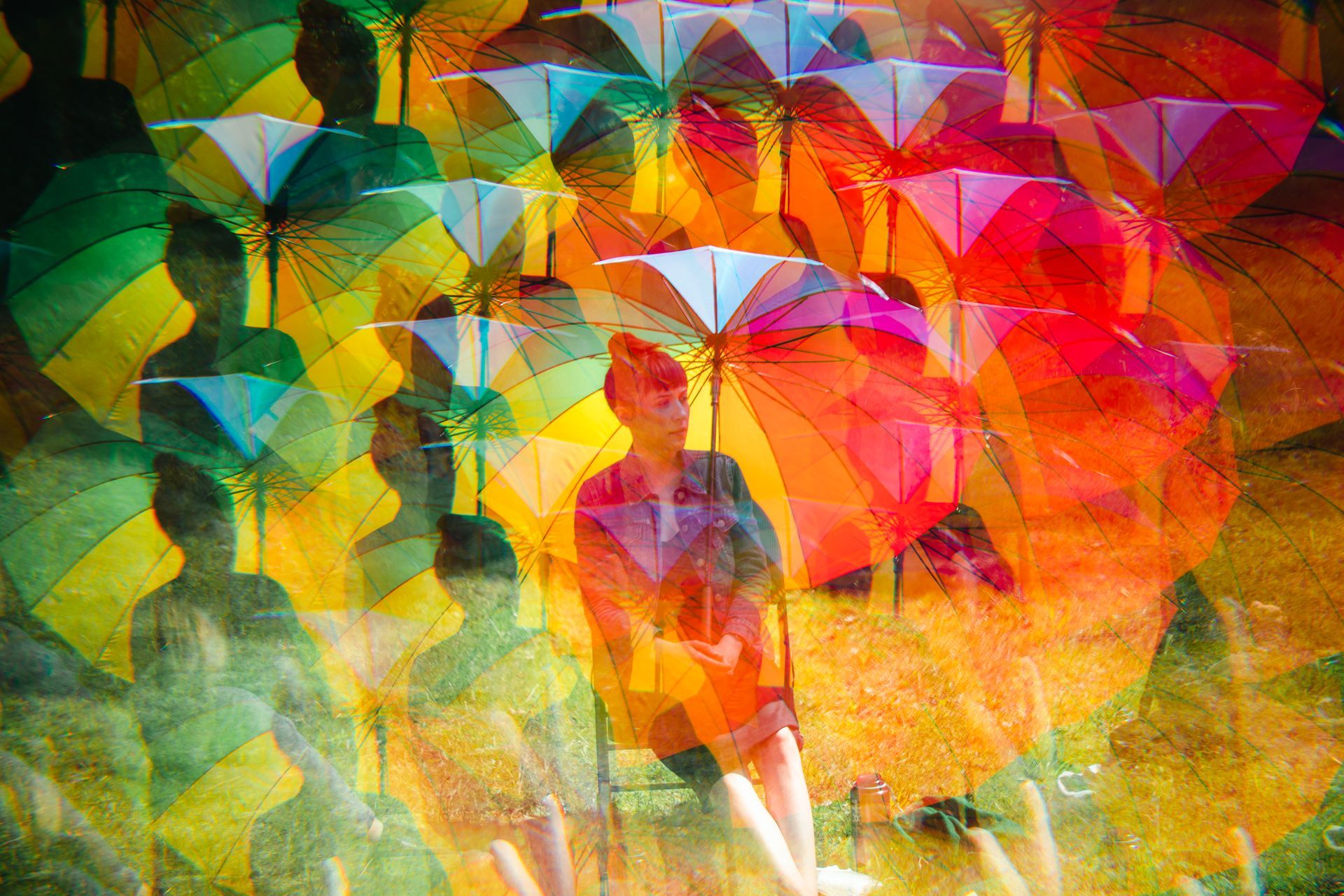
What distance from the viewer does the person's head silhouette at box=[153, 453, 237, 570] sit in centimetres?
231

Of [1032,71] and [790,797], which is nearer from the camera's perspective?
[790,797]

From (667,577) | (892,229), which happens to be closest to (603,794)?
(667,577)

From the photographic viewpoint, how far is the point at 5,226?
7.68ft

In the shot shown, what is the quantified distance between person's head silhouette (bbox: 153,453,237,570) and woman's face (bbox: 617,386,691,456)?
48.3 inches

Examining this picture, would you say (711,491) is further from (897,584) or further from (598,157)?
(598,157)

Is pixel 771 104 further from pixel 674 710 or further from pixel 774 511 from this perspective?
pixel 674 710

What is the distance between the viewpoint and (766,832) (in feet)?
7.55

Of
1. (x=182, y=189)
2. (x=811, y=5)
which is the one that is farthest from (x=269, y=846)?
(x=811, y=5)

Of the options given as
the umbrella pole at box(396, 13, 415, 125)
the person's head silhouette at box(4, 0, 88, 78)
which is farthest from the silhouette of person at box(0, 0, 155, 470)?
the umbrella pole at box(396, 13, 415, 125)

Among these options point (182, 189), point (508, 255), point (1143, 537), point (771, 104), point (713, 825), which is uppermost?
point (771, 104)

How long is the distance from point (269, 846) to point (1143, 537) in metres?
2.81

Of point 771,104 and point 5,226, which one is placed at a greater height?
point 771,104

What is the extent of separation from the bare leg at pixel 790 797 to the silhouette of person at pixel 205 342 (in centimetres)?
181

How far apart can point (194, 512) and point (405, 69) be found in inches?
58.9
